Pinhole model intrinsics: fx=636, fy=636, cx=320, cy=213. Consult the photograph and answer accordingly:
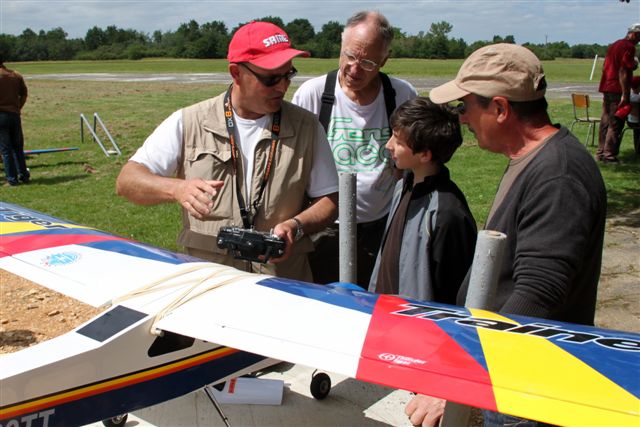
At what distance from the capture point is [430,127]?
2.94 metres

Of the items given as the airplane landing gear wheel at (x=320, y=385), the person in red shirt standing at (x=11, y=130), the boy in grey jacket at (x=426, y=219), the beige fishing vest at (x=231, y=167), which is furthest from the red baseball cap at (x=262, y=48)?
the person in red shirt standing at (x=11, y=130)

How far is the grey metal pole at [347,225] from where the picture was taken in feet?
9.89

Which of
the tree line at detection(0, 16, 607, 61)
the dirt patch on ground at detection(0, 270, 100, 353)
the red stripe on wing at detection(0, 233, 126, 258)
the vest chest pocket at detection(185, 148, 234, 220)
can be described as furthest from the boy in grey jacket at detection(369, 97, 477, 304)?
the tree line at detection(0, 16, 607, 61)

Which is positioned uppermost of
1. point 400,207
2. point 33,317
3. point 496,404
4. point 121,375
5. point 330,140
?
point 330,140

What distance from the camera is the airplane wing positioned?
66.8 inches

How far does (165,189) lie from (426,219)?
1242 mm

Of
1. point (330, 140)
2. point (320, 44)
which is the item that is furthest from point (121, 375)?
point (320, 44)

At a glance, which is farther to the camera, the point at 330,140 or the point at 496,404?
the point at 330,140

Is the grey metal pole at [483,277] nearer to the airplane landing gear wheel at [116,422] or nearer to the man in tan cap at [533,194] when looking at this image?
the man in tan cap at [533,194]

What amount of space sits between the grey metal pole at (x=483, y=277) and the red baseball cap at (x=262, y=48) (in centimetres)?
A: 147

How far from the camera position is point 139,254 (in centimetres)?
309

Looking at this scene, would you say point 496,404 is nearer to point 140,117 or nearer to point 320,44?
point 140,117

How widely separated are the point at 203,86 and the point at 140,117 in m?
11.7

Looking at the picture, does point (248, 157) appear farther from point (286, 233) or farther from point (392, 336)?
point (392, 336)
